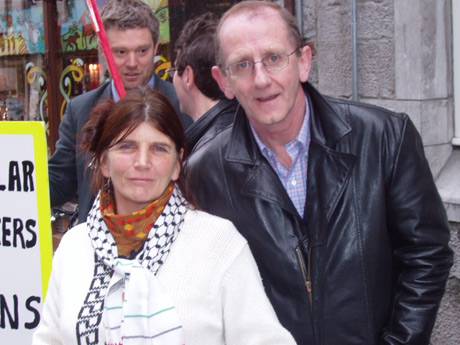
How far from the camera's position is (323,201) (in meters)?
2.73

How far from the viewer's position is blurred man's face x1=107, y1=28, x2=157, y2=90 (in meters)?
3.94

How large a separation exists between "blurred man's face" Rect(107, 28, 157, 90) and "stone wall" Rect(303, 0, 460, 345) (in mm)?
1755

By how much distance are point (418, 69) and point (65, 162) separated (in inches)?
82.0

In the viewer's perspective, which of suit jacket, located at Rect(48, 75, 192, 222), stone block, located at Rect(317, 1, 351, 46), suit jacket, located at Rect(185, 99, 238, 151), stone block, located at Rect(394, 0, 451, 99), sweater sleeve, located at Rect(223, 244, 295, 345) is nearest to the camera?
sweater sleeve, located at Rect(223, 244, 295, 345)

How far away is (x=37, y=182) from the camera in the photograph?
3.86 meters

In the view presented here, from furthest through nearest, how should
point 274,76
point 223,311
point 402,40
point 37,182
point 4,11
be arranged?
point 4,11
point 402,40
point 37,182
point 274,76
point 223,311

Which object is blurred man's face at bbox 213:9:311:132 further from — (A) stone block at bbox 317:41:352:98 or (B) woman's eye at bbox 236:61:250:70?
(A) stone block at bbox 317:41:352:98

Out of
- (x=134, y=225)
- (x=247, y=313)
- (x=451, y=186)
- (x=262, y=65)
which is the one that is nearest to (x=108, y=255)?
(x=134, y=225)

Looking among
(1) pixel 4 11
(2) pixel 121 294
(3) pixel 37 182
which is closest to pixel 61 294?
(2) pixel 121 294

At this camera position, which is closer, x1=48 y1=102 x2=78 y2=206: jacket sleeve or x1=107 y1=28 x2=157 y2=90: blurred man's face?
x1=107 y1=28 x2=157 y2=90: blurred man's face

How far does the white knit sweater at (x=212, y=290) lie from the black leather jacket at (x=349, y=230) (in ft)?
0.62

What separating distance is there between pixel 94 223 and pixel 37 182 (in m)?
1.22

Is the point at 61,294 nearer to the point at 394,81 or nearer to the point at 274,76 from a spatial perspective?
the point at 274,76

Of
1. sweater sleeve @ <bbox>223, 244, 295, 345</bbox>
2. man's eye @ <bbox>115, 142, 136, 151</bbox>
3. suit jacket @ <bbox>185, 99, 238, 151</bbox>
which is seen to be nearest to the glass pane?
suit jacket @ <bbox>185, 99, 238, 151</bbox>
